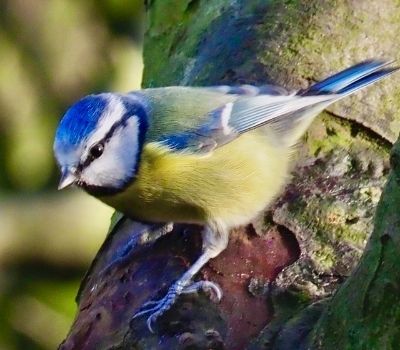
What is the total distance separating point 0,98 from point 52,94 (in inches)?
8.3

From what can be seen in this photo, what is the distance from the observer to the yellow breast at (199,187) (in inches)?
69.4

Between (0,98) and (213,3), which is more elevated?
(213,3)

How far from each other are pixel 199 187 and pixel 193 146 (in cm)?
10

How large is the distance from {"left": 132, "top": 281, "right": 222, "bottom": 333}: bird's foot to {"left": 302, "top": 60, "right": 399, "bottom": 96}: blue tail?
49 centimetres

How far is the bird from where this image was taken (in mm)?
1722

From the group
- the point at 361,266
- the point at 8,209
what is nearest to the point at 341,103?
the point at 361,266

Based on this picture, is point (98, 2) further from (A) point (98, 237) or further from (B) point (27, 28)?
(A) point (98, 237)

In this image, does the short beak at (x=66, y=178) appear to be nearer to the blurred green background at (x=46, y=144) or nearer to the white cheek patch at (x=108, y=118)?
the white cheek patch at (x=108, y=118)

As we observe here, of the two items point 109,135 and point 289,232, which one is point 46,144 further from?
point 289,232

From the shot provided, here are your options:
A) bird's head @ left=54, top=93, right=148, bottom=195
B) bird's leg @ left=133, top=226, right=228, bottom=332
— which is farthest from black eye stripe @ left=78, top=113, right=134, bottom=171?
bird's leg @ left=133, top=226, right=228, bottom=332

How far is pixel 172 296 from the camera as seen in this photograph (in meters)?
1.45

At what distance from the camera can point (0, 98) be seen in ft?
10.7

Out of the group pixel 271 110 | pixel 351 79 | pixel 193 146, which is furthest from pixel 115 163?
pixel 351 79

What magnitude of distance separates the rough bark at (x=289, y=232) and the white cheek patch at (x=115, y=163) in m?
0.11
